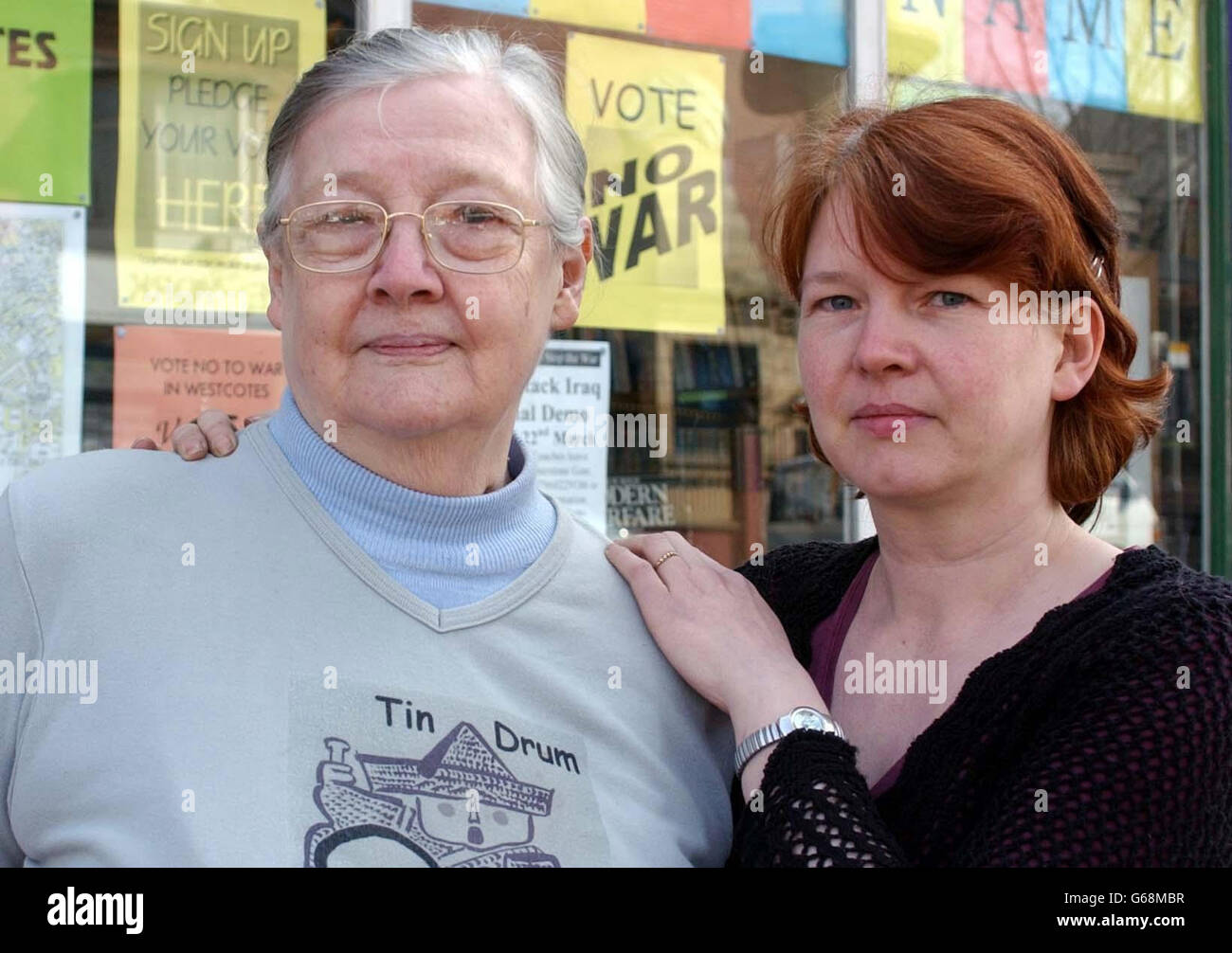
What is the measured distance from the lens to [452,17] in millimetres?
3914

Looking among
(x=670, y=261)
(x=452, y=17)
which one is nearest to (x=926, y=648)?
(x=670, y=261)

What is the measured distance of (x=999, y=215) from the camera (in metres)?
1.95

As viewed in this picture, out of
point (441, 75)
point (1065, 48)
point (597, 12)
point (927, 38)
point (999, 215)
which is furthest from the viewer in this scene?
point (1065, 48)

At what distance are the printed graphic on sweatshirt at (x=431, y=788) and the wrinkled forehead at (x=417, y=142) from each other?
718 millimetres

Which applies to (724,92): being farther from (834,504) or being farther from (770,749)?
(770,749)


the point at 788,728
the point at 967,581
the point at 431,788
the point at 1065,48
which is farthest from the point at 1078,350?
the point at 1065,48

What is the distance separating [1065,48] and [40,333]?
343 cm

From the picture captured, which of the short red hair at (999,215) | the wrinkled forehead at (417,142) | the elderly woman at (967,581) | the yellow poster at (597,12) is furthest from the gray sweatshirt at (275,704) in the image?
the yellow poster at (597,12)

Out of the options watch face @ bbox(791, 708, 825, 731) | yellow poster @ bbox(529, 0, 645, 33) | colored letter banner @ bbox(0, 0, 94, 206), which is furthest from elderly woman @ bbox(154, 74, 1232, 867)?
yellow poster @ bbox(529, 0, 645, 33)

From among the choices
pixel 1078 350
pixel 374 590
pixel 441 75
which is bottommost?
pixel 374 590

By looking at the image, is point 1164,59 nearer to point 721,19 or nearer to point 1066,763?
point 721,19

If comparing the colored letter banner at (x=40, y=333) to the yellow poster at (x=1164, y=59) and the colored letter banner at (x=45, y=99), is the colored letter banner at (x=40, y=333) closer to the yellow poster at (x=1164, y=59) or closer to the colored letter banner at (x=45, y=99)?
the colored letter banner at (x=45, y=99)

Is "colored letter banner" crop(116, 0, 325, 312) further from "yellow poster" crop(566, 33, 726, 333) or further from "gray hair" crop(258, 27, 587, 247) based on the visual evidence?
"gray hair" crop(258, 27, 587, 247)

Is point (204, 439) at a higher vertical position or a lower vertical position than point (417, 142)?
lower
